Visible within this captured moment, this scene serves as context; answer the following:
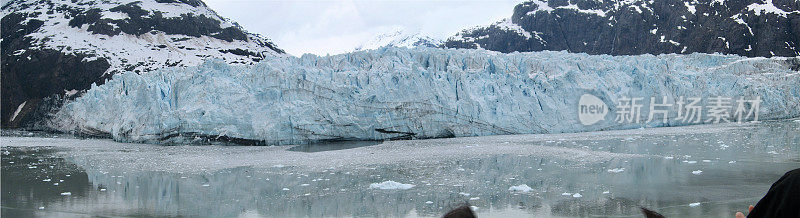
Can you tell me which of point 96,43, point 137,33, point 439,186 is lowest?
point 439,186

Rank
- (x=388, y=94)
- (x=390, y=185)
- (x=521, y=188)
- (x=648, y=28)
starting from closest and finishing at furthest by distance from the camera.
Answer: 1. (x=521, y=188)
2. (x=390, y=185)
3. (x=388, y=94)
4. (x=648, y=28)

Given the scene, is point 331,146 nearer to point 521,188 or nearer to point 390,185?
point 390,185

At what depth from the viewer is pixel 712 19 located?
41.8m

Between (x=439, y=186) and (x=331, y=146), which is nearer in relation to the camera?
(x=439, y=186)

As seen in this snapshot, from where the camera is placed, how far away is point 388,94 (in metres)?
15.2

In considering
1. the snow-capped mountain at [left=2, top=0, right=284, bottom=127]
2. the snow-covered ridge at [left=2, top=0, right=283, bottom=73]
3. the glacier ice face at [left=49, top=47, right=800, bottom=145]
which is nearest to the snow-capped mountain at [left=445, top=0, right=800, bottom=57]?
the snow-covered ridge at [left=2, top=0, right=283, bottom=73]

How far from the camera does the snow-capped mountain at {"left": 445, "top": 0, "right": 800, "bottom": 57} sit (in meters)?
39.0

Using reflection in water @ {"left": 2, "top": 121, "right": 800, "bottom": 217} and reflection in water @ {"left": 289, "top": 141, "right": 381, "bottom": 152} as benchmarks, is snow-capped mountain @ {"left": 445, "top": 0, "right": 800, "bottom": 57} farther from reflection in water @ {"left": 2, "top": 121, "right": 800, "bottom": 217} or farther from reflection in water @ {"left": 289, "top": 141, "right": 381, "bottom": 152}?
reflection in water @ {"left": 289, "top": 141, "right": 381, "bottom": 152}

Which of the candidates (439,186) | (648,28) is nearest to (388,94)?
(439,186)

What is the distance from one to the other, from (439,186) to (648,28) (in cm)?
4488

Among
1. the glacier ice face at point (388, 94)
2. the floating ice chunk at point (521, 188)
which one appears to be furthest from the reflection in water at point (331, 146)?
the floating ice chunk at point (521, 188)

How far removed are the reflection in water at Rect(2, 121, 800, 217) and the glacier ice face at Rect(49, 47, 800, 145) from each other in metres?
4.24

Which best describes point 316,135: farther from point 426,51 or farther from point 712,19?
point 712,19

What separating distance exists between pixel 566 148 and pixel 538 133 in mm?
4482
